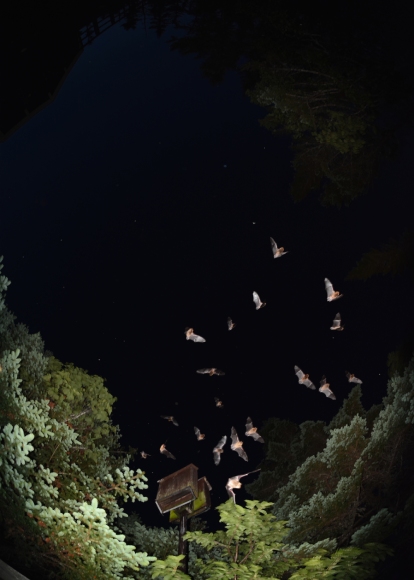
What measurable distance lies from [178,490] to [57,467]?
140cm

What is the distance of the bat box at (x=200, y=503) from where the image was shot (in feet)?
12.2

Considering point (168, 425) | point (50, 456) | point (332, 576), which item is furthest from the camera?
point (168, 425)

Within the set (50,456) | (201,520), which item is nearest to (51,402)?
(50,456)

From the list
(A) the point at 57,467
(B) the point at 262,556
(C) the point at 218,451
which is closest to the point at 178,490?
(B) the point at 262,556

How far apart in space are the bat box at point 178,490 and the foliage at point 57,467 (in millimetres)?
506

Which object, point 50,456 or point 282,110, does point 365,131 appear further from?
point 50,456

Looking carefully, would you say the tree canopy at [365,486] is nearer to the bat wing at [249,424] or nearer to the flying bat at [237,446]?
the flying bat at [237,446]

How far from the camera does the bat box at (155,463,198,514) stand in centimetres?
353

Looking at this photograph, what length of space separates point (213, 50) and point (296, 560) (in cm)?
521

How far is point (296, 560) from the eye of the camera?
393 centimetres

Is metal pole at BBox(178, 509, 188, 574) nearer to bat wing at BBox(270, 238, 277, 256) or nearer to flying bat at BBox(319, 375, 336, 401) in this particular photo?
flying bat at BBox(319, 375, 336, 401)

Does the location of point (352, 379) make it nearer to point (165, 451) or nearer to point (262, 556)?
point (262, 556)

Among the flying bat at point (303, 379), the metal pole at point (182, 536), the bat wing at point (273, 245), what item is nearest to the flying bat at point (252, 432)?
the flying bat at point (303, 379)

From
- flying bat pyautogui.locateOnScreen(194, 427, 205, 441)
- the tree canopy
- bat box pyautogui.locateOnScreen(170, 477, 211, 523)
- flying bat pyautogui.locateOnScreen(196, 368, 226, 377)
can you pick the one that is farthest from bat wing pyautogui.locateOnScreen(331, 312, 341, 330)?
bat box pyautogui.locateOnScreen(170, 477, 211, 523)
